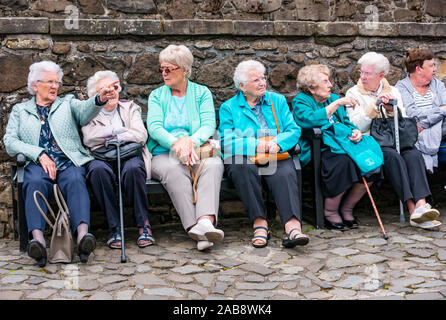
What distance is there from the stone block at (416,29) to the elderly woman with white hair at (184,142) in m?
2.09

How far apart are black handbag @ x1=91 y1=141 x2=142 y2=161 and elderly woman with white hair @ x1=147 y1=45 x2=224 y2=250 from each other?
0.17m

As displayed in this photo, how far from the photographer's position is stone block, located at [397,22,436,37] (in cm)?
548

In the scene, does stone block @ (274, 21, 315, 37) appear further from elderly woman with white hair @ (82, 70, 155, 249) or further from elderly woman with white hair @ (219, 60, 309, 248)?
elderly woman with white hair @ (82, 70, 155, 249)

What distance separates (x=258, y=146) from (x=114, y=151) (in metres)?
1.09

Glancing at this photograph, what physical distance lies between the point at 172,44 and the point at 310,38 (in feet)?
4.16

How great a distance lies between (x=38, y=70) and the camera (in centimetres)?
441

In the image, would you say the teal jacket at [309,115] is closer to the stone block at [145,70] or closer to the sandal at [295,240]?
the sandal at [295,240]

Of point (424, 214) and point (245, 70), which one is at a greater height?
point (245, 70)

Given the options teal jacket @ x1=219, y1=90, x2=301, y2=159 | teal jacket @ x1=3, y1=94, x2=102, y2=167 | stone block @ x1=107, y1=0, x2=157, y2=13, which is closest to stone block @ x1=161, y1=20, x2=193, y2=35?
stone block @ x1=107, y1=0, x2=157, y2=13

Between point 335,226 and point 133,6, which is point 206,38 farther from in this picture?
point 335,226

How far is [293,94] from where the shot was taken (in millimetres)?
5352

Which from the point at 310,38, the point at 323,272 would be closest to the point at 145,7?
the point at 310,38

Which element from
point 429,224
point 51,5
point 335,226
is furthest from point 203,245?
point 51,5
